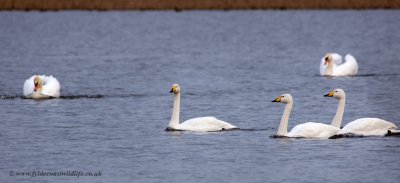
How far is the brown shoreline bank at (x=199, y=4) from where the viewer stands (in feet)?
176

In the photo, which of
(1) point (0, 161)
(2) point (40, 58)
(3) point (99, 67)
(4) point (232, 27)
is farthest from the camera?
(4) point (232, 27)

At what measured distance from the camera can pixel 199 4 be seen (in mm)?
56000

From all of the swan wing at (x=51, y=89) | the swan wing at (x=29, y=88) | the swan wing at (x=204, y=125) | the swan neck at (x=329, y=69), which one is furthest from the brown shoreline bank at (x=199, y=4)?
the swan wing at (x=204, y=125)

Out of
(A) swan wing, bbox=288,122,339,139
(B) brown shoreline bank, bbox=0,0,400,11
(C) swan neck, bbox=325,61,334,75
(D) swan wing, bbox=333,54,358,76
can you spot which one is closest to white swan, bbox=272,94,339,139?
(A) swan wing, bbox=288,122,339,139

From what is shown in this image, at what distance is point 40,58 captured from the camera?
36.3m

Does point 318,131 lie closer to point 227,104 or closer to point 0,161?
point 0,161

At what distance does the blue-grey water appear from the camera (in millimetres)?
14391

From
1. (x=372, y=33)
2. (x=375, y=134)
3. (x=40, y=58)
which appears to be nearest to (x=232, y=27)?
(x=372, y=33)

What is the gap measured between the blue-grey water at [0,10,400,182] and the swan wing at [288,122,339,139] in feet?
0.33

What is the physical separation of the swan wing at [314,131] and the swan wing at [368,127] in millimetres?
224

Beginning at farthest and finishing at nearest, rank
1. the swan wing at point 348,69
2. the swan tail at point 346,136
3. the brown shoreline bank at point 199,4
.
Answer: the brown shoreline bank at point 199,4
the swan wing at point 348,69
the swan tail at point 346,136

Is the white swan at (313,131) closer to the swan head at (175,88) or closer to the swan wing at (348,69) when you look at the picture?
the swan head at (175,88)

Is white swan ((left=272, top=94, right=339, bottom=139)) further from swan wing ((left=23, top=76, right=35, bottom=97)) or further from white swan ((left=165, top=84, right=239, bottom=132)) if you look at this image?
swan wing ((left=23, top=76, right=35, bottom=97))

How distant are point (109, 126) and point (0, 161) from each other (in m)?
3.94
